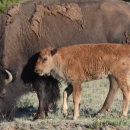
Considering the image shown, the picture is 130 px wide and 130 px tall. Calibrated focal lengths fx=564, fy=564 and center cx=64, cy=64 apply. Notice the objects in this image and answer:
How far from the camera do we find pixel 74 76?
1077 cm

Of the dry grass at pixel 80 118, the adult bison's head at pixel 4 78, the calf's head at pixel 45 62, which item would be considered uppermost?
the calf's head at pixel 45 62

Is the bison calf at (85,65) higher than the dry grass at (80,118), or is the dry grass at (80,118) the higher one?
the bison calf at (85,65)

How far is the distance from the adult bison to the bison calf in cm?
72

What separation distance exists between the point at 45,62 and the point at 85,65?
2.58ft

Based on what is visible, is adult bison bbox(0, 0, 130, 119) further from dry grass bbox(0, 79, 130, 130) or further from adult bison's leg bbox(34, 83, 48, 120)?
dry grass bbox(0, 79, 130, 130)

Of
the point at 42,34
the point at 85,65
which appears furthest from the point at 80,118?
the point at 42,34

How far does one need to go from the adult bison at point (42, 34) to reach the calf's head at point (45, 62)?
68 cm

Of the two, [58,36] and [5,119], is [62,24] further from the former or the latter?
[5,119]

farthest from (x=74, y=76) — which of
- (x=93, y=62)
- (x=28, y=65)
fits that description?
(x=28, y=65)

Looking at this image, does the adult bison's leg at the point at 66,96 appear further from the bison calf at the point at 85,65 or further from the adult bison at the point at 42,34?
the adult bison at the point at 42,34

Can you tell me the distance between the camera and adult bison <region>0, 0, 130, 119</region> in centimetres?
1169

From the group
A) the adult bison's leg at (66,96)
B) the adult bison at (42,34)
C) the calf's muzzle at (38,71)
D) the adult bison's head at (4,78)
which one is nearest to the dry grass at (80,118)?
the adult bison's leg at (66,96)

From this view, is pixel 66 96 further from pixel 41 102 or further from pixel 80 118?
pixel 41 102

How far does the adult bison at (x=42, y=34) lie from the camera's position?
38.3ft
